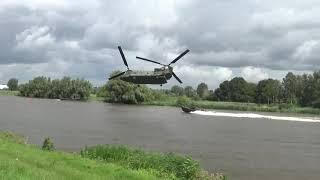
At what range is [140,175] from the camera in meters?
24.4

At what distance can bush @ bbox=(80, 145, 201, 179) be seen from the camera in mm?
30047

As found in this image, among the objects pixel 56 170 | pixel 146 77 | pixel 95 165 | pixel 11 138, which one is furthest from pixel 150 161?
pixel 146 77

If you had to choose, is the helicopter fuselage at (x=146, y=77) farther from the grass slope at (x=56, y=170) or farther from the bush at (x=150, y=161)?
the grass slope at (x=56, y=170)

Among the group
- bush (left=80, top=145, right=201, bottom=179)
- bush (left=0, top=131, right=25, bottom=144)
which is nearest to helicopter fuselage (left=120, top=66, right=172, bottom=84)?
bush (left=0, top=131, right=25, bottom=144)

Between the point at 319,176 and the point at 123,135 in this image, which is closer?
the point at 319,176

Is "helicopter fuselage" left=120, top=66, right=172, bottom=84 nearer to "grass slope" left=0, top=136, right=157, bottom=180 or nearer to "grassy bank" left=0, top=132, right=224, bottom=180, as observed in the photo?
"grassy bank" left=0, top=132, right=224, bottom=180

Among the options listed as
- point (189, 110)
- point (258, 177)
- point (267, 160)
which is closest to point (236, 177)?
point (258, 177)

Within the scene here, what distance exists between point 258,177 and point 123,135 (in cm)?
3475

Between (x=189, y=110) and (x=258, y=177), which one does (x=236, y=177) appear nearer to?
(x=258, y=177)

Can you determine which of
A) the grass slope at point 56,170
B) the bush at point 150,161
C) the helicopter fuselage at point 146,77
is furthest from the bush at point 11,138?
the helicopter fuselage at point 146,77

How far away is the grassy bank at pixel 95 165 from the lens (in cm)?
1925

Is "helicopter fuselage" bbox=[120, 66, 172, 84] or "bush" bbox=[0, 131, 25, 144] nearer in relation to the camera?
"bush" bbox=[0, 131, 25, 144]

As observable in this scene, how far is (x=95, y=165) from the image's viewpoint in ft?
86.7

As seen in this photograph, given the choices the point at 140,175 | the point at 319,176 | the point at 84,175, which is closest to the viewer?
the point at 84,175
